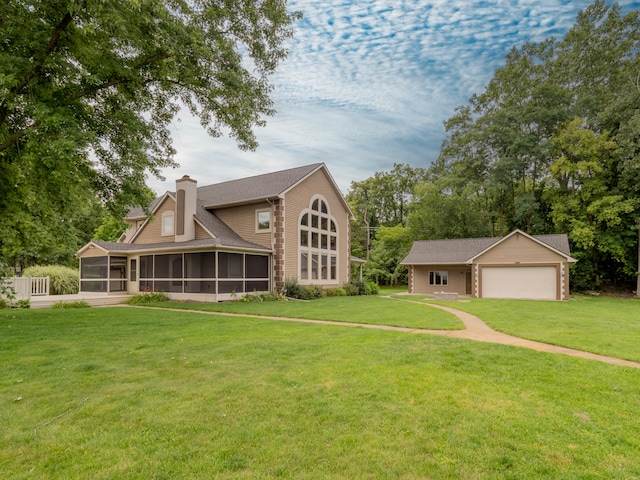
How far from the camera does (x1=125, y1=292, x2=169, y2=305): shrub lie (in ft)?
59.7

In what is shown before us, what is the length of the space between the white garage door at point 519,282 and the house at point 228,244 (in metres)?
10.5

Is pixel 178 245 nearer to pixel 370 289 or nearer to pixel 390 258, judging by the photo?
pixel 370 289

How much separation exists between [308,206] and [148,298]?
9897 millimetres

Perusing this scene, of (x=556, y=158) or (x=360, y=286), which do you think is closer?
(x=360, y=286)

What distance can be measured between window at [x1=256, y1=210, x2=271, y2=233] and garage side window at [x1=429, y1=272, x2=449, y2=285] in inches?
622

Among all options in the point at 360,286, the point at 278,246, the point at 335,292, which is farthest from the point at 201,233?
the point at 360,286

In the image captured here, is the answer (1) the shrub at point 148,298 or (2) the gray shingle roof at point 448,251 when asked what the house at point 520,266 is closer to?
(2) the gray shingle roof at point 448,251

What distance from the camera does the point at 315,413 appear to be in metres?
4.04

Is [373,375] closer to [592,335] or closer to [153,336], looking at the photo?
[153,336]

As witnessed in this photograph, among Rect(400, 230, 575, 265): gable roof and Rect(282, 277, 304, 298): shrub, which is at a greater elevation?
Rect(400, 230, 575, 265): gable roof

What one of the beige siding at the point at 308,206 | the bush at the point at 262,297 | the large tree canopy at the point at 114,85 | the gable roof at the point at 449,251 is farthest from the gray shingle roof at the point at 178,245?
the gable roof at the point at 449,251

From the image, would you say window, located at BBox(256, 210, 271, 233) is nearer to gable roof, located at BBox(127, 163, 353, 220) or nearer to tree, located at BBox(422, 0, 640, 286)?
gable roof, located at BBox(127, 163, 353, 220)

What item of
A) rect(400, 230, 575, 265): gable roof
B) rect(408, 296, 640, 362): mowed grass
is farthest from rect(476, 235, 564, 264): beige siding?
rect(408, 296, 640, 362): mowed grass

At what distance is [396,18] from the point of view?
1245 centimetres
